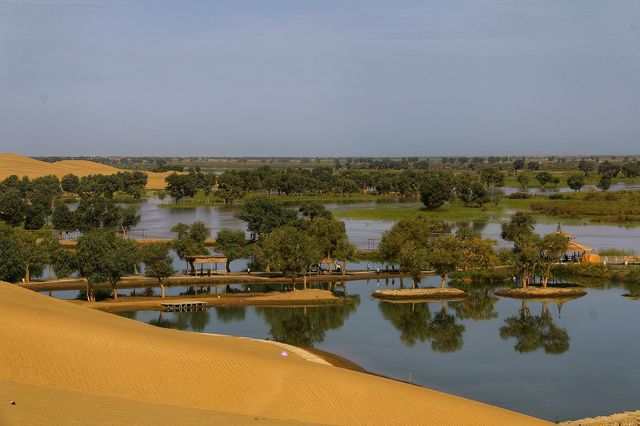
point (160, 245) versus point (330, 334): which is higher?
point (160, 245)

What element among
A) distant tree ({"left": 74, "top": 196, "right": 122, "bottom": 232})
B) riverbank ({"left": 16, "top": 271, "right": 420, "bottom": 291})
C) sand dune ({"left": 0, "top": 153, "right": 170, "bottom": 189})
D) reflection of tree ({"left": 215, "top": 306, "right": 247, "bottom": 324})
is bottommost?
reflection of tree ({"left": 215, "top": 306, "right": 247, "bottom": 324})

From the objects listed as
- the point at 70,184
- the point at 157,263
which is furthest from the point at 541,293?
the point at 70,184

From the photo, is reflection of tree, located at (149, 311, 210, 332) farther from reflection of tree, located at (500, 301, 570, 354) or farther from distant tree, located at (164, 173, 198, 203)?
distant tree, located at (164, 173, 198, 203)

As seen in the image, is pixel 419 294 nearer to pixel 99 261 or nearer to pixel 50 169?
pixel 99 261

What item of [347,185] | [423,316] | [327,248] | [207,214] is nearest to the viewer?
[423,316]

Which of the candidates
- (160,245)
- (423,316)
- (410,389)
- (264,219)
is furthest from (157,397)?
(264,219)

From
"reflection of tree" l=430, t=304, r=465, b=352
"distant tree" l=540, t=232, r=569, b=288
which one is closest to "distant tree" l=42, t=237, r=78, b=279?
"reflection of tree" l=430, t=304, r=465, b=352

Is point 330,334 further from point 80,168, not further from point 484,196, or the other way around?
point 80,168

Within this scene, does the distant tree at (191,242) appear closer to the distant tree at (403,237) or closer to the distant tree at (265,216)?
the distant tree at (265,216)
